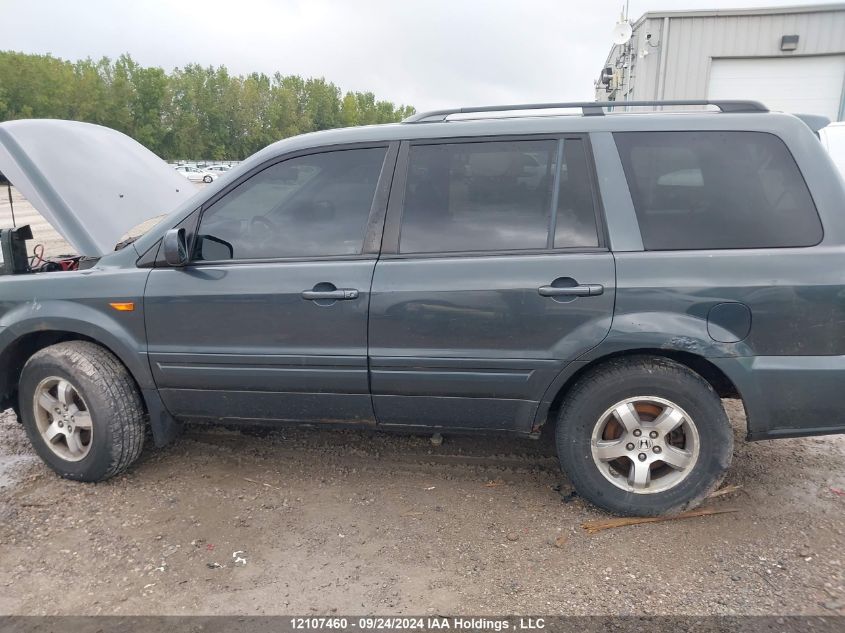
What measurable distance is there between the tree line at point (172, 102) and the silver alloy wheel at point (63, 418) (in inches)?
2492

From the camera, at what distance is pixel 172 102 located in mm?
69875

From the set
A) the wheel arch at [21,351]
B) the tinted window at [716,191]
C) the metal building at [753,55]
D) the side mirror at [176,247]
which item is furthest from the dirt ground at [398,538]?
the metal building at [753,55]

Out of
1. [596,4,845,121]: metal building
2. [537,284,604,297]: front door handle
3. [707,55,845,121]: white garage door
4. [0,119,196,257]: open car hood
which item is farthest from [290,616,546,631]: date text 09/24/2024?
[707,55,845,121]: white garage door

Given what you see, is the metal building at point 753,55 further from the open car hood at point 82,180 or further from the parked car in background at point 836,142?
the open car hood at point 82,180

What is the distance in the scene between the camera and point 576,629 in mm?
2299

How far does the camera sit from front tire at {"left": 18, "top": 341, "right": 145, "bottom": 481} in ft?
10.6

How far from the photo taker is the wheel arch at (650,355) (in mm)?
2842

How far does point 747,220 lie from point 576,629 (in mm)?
1853

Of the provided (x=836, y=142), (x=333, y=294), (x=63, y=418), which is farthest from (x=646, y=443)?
(x=836, y=142)

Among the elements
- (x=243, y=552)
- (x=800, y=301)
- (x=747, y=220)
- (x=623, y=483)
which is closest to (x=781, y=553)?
(x=623, y=483)

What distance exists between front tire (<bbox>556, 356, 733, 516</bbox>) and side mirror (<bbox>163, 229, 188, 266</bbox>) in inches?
78.2

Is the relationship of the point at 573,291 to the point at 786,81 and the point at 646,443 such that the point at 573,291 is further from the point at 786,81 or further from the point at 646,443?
the point at 786,81

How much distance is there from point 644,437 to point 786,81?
574 inches

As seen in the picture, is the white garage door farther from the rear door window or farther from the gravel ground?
the rear door window
